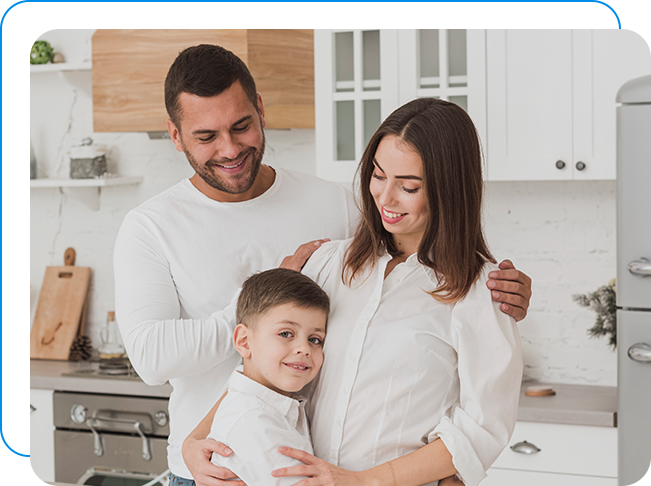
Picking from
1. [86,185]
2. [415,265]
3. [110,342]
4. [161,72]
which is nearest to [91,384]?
[110,342]

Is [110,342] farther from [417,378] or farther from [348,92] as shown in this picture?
[417,378]

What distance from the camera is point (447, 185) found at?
112 centimetres

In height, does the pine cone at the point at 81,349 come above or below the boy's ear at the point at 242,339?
below

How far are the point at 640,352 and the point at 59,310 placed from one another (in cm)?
239

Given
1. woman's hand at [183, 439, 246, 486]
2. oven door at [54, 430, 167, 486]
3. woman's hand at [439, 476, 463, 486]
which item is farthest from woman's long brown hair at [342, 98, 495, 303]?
oven door at [54, 430, 167, 486]

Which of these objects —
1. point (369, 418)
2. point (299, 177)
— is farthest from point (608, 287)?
point (369, 418)

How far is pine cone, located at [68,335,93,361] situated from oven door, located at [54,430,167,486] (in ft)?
1.40

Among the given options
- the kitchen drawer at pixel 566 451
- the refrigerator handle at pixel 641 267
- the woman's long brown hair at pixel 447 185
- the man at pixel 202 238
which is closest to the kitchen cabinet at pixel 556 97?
the refrigerator handle at pixel 641 267

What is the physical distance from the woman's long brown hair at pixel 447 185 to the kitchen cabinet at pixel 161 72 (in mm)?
1471

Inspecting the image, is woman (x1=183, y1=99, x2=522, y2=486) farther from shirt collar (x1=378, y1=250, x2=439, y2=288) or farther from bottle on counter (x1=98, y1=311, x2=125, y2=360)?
bottle on counter (x1=98, y1=311, x2=125, y2=360)

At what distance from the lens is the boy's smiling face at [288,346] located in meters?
1.16

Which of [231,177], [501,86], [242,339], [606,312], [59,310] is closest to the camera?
[242,339]

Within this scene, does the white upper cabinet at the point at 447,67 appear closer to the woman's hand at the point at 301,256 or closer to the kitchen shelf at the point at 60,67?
the woman's hand at the point at 301,256

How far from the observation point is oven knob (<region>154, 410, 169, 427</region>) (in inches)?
99.7
